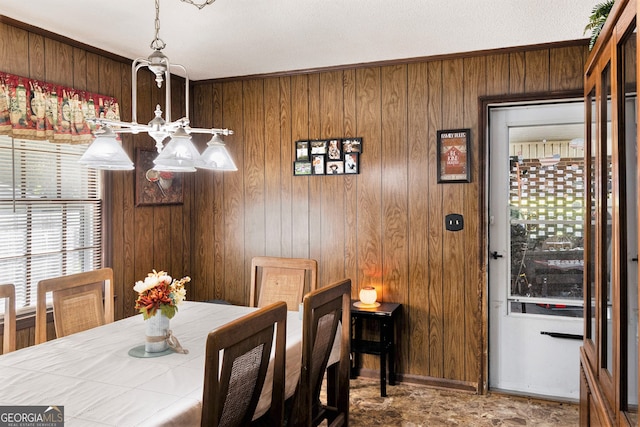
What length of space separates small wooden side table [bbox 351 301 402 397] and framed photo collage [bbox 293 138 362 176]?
1111 mm

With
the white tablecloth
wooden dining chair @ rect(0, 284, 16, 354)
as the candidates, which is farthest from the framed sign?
wooden dining chair @ rect(0, 284, 16, 354)

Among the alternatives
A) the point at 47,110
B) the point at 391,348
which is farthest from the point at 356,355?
the point at 47,110

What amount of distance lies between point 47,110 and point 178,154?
150 centimetres

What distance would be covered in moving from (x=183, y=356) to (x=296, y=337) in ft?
1.86

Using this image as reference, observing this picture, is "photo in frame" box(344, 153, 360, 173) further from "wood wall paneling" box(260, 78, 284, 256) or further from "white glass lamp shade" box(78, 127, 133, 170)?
"white glass lamp shade" box(78, 127, 133, 170)

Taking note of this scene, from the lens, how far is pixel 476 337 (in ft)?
12.0

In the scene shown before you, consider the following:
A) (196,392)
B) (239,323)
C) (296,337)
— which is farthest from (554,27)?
(196,392)

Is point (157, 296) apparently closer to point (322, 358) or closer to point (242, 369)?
point (242, 369)

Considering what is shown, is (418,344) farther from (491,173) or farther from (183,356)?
(183,356)

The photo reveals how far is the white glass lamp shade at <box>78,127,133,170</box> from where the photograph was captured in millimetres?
2000

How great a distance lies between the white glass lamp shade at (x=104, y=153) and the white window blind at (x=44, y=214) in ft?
4.21

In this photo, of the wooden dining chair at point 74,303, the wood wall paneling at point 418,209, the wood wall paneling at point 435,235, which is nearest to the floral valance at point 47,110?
the wooden dining chair at point 74,303

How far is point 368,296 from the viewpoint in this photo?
3.74m

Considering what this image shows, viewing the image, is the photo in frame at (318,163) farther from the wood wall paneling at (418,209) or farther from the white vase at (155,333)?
the white vase at (155,333)
